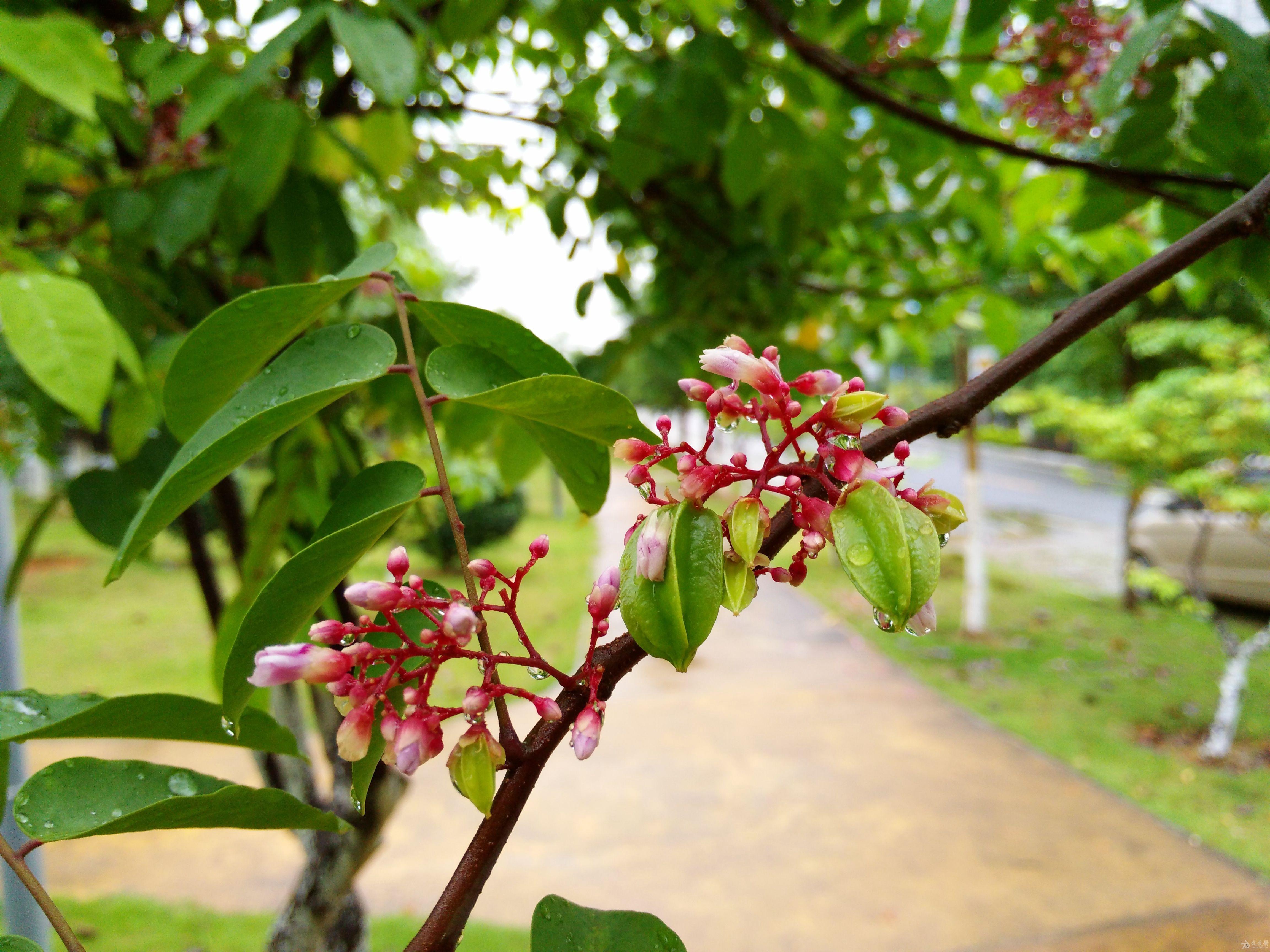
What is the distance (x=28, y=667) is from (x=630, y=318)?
16.6ft

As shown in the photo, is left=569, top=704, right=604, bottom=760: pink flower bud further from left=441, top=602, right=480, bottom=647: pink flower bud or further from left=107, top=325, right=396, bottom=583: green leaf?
left=107, top=325, right=396, bottom=583: green leaf

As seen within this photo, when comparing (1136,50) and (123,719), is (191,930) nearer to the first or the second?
(123,719)

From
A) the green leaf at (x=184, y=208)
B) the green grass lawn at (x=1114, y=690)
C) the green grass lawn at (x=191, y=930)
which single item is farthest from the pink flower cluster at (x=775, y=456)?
the green grass lawn at (x=191, y=930)

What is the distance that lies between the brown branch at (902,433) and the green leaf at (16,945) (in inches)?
7.8

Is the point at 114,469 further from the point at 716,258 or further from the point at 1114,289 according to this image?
the point at 716,258

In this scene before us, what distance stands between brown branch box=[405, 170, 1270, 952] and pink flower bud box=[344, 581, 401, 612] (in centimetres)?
9

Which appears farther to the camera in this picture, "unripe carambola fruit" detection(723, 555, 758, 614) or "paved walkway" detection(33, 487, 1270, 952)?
"paved walkway" detection(33, 487, 1270, 952)

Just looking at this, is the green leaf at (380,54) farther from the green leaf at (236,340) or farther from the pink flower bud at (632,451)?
the pink flower bud at (632,451)

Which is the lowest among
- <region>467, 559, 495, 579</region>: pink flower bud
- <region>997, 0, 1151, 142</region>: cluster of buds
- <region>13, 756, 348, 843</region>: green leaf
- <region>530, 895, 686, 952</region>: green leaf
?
<region>530, 895, 686, 952</region>: green leaf

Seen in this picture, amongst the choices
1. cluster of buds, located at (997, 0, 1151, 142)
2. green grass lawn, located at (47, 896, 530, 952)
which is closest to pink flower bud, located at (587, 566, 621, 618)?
cluster of buds, located at (997, 0, 1151, 142)

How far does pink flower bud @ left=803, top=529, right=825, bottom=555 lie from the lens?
15.2 inches

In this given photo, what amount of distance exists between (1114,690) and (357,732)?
559 centimetres

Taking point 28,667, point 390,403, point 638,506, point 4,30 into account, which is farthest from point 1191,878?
point 638,506

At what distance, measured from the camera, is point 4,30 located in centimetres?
77
